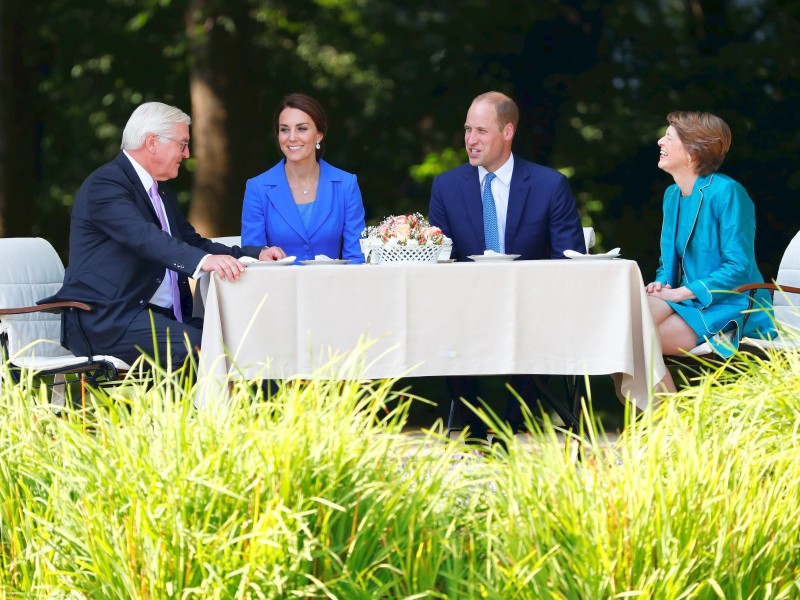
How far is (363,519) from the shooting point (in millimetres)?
2621

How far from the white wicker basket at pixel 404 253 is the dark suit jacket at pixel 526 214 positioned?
0.86 meters

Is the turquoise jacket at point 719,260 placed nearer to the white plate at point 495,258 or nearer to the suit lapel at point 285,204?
the white plate at point 495,258

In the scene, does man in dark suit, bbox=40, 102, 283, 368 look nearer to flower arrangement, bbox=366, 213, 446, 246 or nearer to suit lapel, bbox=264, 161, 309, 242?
suit lapel, bbox=264, 161, 309, 242

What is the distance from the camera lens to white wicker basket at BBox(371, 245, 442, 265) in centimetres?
460

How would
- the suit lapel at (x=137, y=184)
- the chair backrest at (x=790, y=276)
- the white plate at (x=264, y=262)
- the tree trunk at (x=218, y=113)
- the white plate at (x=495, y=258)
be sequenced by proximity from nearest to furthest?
the white plate at (x=264, y=262) < the white plate at (x=495, y=258) < the suit lapel at (x=137, y=184) < the chair backrest at (x=790, y=276) < the tree trunk at (x=218, y=113)

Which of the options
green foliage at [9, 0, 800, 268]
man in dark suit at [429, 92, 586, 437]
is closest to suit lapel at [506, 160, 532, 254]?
man in dark suit at [429, 92, 586, 437]

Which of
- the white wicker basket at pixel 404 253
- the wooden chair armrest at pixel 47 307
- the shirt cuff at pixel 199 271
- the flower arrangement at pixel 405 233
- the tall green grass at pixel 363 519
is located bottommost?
the tall green grass at pixel 363 519

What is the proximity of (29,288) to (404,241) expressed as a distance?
1598 mm

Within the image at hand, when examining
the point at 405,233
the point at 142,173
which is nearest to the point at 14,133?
the point at 142,173

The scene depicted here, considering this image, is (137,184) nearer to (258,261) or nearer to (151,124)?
(151,124)

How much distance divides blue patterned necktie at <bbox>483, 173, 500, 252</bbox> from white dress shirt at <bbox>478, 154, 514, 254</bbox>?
13 mm

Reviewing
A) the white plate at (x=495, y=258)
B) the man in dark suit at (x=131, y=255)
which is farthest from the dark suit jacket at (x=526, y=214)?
the man in dark suit at (x=131, y=255)

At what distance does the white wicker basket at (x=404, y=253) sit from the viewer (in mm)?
4602

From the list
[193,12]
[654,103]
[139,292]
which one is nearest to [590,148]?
[654,103]
